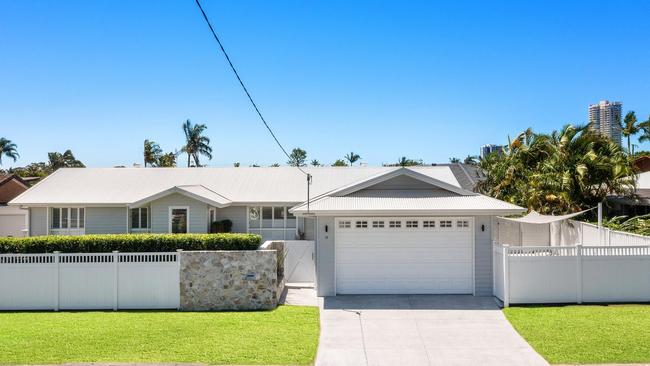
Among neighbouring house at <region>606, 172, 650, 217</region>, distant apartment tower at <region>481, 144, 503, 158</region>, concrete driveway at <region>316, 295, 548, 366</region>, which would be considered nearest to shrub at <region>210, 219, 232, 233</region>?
concrete driveway at <region>316, 295, 548, 366</region>

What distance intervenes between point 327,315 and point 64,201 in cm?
1589

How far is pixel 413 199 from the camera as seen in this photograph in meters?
16.0

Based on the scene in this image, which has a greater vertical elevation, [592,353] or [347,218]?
[347,218]

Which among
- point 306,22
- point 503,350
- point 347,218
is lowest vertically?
point 503,350

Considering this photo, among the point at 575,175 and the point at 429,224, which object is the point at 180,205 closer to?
the point at 429,224

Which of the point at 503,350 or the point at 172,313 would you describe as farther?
the point at 172,313

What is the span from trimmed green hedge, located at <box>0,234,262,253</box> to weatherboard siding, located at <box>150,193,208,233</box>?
6.78 metres

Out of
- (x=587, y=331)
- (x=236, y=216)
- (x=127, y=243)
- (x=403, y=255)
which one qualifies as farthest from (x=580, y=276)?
(x=236, y=216)

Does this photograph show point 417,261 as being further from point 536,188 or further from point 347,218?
point 536,188

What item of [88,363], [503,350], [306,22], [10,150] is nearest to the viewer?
[88,363]

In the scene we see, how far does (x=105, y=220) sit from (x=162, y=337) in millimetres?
14508

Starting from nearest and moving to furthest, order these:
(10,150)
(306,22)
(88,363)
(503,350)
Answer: (88,363) → (503,350) → (306,22) → (10,150)

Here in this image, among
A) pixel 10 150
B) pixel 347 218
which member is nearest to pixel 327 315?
pixel 347 218

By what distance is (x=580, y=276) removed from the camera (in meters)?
13.6
